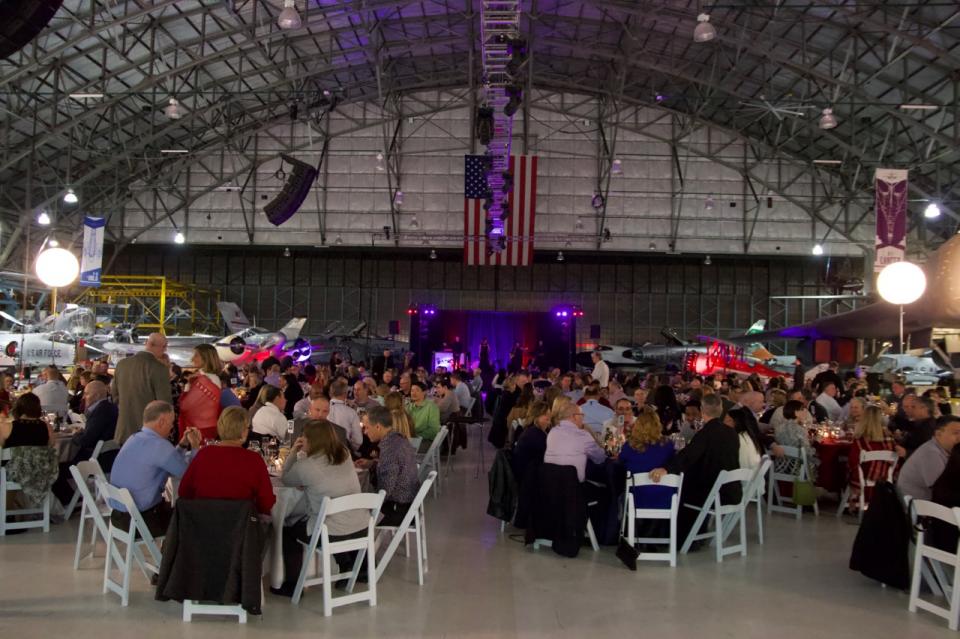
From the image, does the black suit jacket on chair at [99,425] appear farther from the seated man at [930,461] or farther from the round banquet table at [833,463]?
the round banquet table at [833,463]

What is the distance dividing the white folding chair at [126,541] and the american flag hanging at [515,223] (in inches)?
598

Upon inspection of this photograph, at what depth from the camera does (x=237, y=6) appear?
16359 millimetres

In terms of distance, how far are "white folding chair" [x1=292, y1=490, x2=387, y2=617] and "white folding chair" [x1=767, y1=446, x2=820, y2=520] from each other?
4032 millimetres

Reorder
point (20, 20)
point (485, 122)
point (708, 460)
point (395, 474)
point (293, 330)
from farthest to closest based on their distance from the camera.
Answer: point (293, 330)
point (485, 122)
point (708, 460)
point (395, 474)
point (20, 20)

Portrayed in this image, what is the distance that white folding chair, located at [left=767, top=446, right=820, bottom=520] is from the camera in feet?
21.7

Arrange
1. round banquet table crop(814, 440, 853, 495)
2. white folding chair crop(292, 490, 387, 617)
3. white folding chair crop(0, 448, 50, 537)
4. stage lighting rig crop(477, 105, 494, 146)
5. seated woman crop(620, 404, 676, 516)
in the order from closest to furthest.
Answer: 1. white folding chair crop(292, 490, 387, 617)
2. seated woman crop(620, 404, 676, 516)
3. white folding chair crop(0, 448, 50, 537)
4. round banquet table crop(814, 440, 853, 495)
5. stage lighting rig crop(477, 105, 494, 146)

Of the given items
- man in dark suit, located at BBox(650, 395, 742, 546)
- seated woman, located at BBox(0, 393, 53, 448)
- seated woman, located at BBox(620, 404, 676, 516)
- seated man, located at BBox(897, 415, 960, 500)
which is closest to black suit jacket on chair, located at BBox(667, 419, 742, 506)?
man in dark suit, located at BBox(650, 395, 742, 546)

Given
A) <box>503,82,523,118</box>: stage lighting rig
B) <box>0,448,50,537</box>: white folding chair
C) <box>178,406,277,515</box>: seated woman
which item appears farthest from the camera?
<box>503,82,523,118</box>: stage lighting rig

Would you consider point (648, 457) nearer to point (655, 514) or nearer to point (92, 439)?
point (655, 514)

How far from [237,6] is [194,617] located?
50.7 ft

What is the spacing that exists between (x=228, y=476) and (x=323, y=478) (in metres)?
0.58

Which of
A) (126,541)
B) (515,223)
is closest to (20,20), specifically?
(126,541)

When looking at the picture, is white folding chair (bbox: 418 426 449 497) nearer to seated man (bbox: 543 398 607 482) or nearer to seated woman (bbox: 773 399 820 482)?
seated man (bbox: 543 398 607 482)

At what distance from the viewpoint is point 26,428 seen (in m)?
5.35
